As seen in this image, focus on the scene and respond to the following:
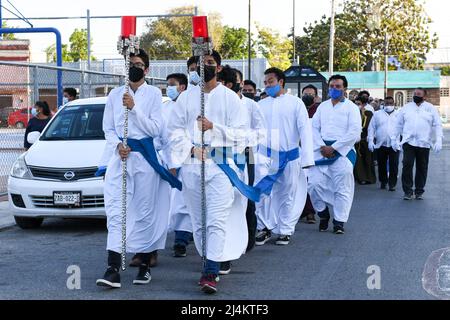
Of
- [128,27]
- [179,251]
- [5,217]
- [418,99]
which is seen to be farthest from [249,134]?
[418,99]

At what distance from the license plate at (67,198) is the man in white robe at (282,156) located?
2209mm

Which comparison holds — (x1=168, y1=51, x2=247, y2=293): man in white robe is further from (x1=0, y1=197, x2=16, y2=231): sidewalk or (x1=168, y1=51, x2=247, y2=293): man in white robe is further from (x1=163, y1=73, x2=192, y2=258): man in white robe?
(x1=0, y1=197, x2=16, y2=231): sidewalk

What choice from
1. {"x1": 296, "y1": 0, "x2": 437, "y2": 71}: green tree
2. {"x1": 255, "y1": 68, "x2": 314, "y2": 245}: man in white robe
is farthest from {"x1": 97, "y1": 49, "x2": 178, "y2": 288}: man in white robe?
{"x1": 296, "y1": 0, "x2": 437, "y2": 71}: green tree

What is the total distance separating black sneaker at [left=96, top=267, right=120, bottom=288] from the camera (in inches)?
289

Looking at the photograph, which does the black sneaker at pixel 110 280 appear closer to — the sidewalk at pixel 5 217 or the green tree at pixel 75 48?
the sidewalk at pixel 5 217

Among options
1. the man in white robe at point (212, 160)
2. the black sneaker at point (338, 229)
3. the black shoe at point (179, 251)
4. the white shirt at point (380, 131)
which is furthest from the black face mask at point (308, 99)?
the man in white robe at point (212, 160)

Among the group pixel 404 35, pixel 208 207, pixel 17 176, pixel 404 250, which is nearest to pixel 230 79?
pixel 208 207

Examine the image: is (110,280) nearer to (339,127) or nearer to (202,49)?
(202,49)

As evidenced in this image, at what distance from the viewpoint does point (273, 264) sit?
8844 millimetres

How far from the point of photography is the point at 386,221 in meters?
12.3

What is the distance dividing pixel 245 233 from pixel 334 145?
12.2 ft

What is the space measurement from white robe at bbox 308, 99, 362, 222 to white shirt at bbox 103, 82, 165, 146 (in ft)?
12.8
